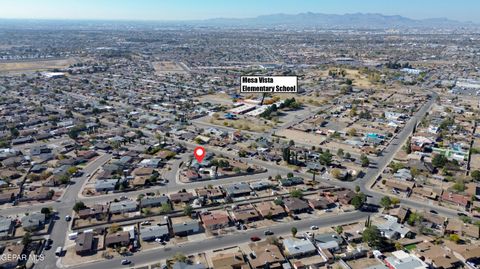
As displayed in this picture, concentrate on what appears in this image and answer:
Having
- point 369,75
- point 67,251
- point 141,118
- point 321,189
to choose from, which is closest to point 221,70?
point 369,75

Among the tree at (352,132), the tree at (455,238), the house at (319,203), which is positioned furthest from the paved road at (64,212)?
the tree at (352,132)

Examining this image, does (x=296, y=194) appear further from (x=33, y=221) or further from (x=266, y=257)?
(x=33, y=221)

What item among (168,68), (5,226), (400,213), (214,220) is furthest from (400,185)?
(168,68)

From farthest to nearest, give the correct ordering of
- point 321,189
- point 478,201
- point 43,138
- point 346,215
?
point 43,138
point 321,189
point 478,201
point 346,215

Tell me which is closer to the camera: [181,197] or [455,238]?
[455,238]

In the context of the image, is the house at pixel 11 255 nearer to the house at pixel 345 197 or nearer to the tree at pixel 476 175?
the house at pixel 345 197

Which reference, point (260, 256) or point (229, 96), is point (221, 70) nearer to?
point (229, 96)
